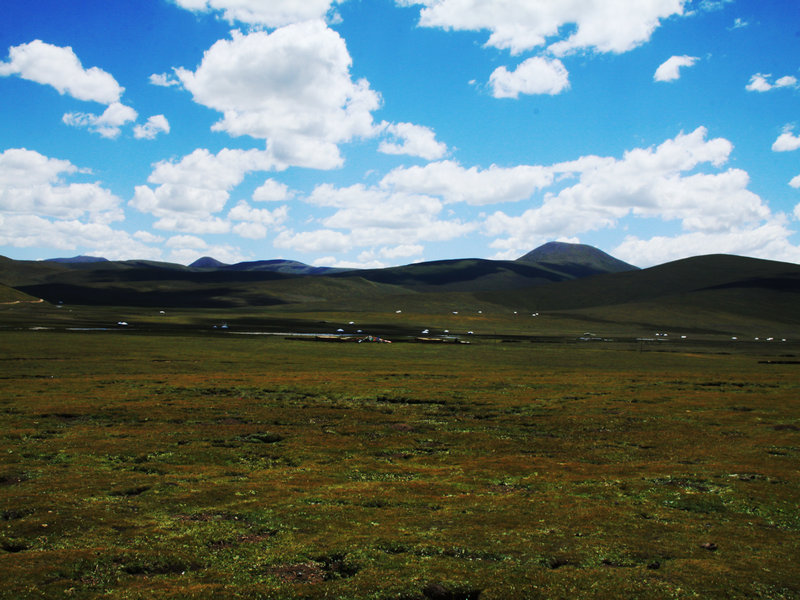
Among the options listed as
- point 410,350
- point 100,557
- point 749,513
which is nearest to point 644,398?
point 749,513

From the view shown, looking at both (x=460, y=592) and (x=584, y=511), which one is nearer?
(x=460, y=592)

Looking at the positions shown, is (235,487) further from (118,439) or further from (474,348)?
(474,348)

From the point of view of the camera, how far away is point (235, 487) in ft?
80.4

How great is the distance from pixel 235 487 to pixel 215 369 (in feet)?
199

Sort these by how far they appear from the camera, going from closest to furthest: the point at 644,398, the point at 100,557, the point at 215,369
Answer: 1. the point at 100,557
2. the point at 644,398
3. the point at 215,369

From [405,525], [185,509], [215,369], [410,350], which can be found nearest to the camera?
[405,525]

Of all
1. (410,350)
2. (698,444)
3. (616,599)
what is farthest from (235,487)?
(410,350)

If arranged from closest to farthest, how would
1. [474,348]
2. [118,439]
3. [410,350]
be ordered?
[118,439], [410,350], [474,348]

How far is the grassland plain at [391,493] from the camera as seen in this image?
15.4m

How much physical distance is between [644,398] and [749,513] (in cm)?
3870

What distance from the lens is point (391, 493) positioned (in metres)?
24.2

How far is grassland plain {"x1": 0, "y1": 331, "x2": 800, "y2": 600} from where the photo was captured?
1537 centimetres

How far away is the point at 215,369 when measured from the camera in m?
81.8

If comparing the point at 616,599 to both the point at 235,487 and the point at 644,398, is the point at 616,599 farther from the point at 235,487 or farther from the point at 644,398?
the point at 644,398
